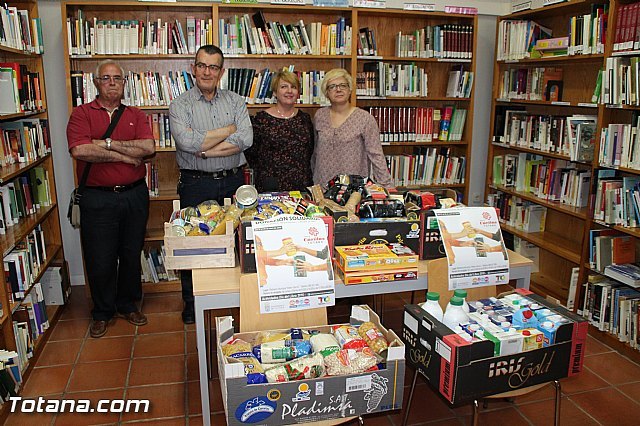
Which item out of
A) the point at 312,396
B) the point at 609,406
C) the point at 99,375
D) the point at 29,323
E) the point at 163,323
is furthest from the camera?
the point at 163,323

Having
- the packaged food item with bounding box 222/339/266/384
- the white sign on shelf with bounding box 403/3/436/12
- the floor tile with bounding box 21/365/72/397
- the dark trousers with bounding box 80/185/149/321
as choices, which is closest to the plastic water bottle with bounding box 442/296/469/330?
the packaged food item with bounding box 222/339/266/384

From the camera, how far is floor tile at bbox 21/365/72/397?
115 inches

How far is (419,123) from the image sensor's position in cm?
471

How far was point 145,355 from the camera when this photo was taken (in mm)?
3338

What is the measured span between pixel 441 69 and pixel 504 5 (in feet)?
2.72

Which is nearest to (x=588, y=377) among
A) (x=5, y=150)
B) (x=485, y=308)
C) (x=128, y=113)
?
(x=485, y=308)

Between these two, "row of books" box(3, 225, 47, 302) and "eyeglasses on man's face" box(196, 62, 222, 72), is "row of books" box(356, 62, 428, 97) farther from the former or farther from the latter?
"row of books" box(3, 225, 47, 302)

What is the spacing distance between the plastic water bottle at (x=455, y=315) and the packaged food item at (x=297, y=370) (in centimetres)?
52

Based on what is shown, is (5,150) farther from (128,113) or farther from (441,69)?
(441,69)

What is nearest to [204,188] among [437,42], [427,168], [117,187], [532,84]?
[117,187]

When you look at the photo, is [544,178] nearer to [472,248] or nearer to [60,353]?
[472,248]

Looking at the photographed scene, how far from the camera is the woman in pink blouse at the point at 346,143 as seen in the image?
3691 millimetres

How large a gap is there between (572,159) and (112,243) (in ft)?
10.8

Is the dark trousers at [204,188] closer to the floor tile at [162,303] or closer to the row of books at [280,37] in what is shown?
the floor tile at [162,303]
